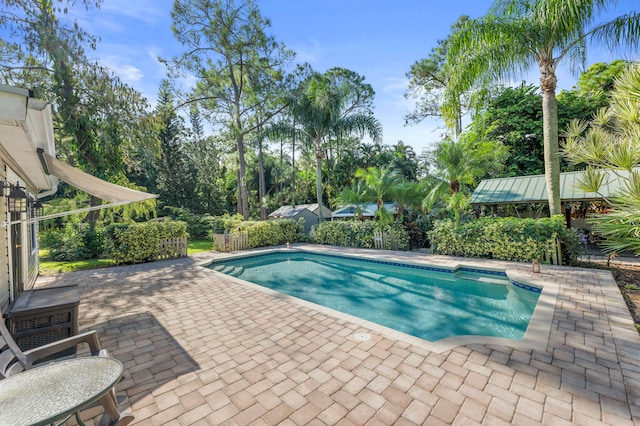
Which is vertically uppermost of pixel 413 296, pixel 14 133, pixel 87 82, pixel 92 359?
pixel 87 82

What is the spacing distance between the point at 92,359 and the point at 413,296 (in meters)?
7.40

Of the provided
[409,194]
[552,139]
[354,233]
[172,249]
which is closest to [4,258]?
[172,249]

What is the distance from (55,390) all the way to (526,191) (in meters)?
17.1

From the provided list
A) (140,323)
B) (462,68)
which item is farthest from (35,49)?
(462,68)

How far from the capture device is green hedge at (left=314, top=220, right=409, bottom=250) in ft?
45.3

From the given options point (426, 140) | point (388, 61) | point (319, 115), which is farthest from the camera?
point (426, 140)

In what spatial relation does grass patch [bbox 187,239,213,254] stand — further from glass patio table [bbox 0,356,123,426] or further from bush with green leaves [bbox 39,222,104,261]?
glass patio table [bbox 0,356,123,426]

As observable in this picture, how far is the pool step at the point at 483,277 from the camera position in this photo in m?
8.51

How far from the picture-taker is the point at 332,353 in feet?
13.0

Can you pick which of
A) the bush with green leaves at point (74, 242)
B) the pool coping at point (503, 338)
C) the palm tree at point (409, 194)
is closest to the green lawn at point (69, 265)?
the bush with green leaves at point (74, 242)

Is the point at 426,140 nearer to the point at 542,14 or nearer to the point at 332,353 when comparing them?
the point at 542,14

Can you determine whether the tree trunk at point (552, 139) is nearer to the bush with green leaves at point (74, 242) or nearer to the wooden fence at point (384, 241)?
the wooden fence at point (384, 241)

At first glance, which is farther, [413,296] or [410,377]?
[413,296]

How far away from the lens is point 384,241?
46.2ft
